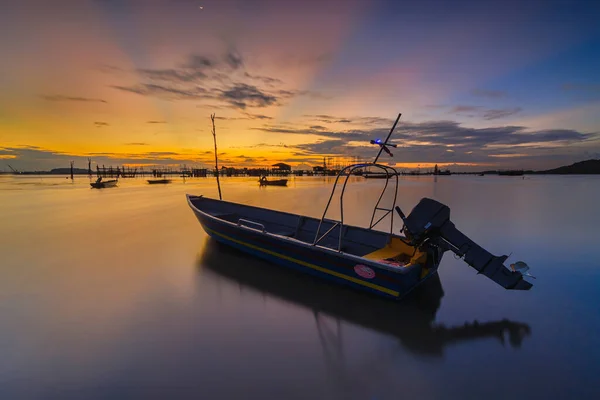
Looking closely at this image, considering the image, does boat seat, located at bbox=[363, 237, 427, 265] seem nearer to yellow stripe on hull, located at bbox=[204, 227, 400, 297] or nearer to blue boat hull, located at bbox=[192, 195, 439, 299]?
blue boat hull, located at bbox=[192, 195, 439, 299]

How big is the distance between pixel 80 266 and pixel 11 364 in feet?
14.1

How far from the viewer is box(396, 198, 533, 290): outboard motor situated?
14.0 ft

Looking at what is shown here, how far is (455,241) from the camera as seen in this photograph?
14.6 ft

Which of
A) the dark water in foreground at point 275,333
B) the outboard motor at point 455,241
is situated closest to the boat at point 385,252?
the outboard motor at point 455,241

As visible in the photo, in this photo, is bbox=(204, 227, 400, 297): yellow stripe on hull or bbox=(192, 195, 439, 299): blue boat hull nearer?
bbox=(192, 195, 439, 299): blue boat hull

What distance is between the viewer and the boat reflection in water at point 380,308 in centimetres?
416

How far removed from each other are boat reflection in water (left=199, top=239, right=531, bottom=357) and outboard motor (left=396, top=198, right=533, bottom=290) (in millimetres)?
883

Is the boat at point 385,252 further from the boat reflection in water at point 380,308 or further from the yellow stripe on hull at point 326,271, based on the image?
the boat reflection in water at point 380,308

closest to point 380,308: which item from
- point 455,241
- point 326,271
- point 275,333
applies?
point 326,271

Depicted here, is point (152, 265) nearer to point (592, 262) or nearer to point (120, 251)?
point (120, 251)

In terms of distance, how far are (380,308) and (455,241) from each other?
1752mm

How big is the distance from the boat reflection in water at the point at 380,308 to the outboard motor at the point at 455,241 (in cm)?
88

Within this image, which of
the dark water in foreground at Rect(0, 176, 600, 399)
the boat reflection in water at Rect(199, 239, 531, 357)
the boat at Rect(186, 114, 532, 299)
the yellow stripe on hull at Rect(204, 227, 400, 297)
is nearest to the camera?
the dark water in foreground at Rect(0, 176, 600, 399)

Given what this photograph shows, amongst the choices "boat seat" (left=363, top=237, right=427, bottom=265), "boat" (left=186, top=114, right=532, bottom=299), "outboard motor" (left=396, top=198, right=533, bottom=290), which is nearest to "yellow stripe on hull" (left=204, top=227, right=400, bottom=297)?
"boat" (left=186, top=114, right=532, bottom=299)
